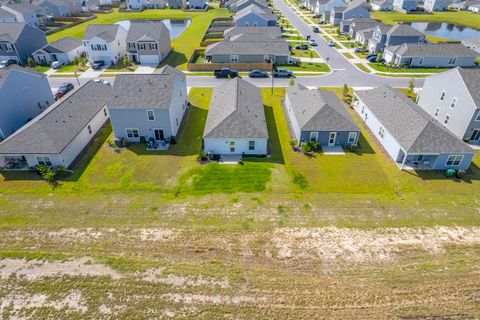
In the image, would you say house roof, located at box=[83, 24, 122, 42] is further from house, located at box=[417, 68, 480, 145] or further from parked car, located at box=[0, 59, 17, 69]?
house, located at box=[417, 68, 480, 145]

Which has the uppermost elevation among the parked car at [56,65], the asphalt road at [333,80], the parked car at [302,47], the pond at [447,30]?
the parked car at [302,47]

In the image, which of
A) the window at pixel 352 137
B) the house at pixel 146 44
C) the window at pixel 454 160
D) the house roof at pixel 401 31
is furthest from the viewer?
the house roof at pixel 401 31

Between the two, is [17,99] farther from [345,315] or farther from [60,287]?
[345,315]

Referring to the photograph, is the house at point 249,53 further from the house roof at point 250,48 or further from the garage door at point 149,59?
the garage door at point 149,59

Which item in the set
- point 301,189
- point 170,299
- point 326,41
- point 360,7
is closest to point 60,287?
point 170,299

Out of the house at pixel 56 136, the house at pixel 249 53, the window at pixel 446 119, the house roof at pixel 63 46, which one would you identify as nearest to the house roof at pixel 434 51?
the house at pixel 249 53

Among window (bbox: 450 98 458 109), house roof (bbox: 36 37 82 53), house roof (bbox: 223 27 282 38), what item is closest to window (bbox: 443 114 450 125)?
window (bbox: 450 98 458 109)
